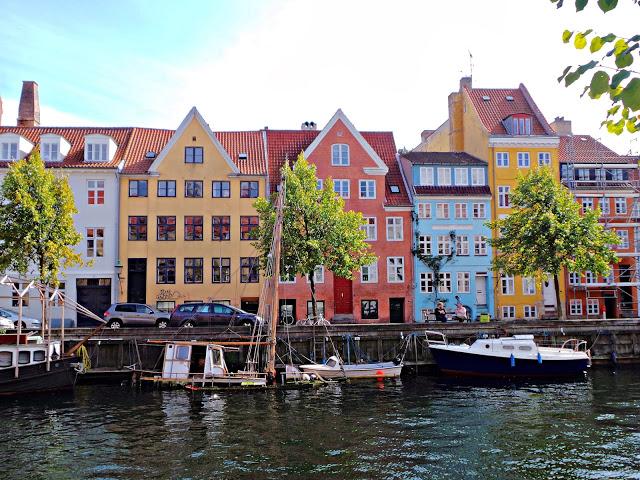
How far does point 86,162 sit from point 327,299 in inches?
821

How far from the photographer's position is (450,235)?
1907 inches

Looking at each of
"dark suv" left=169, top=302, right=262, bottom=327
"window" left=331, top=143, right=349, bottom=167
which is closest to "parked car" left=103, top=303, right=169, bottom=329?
"dark suv" left=169, top=302, right=262, bottom=327

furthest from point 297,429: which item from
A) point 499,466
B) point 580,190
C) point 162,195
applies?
point 580,190

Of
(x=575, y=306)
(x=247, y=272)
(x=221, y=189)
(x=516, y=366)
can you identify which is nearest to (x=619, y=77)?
(x=516, y=366)

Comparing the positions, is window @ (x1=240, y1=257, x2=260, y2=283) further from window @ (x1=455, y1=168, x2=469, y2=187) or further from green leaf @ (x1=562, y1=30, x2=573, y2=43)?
green leaf @ (x1=562, y1=30, x2=573, y2=43)

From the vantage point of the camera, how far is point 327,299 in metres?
46.8

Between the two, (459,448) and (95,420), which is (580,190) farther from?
(95,420)

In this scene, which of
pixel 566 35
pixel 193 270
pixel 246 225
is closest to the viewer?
pixel 566 35

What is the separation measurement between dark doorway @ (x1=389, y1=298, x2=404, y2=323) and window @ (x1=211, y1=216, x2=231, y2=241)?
13.6m

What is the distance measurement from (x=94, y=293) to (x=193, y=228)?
8.48 meters

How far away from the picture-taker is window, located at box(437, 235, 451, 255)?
4834 centimetres

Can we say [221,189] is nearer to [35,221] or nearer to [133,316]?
[133,316]

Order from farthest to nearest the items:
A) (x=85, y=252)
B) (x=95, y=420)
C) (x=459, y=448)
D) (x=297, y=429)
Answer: (x=85, y=252), (x=95, y=420), (x=297, y=429), (x=459, y=448)

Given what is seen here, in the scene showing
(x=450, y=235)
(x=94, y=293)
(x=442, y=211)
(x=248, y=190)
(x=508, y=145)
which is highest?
(x=508, y=145)
